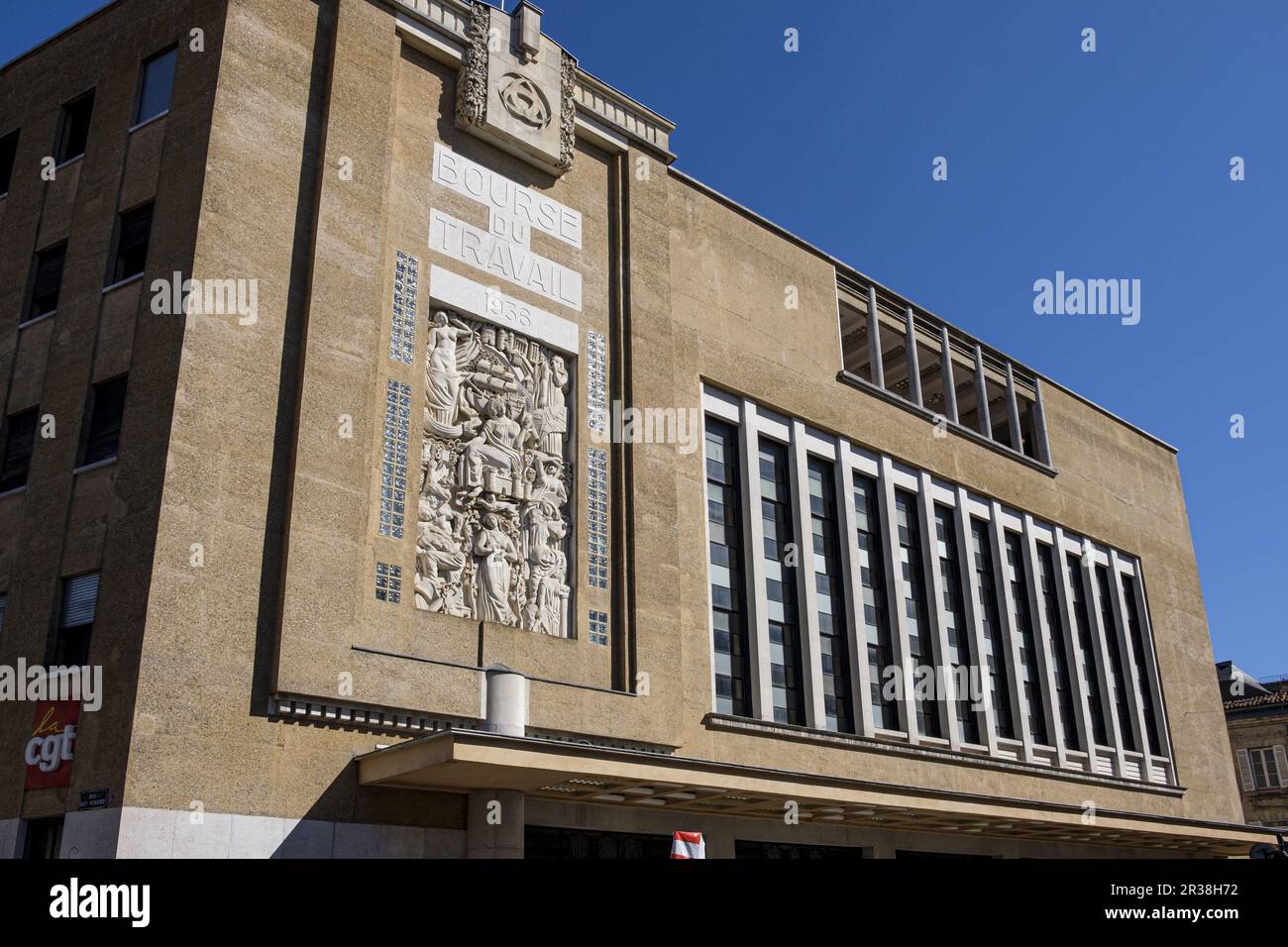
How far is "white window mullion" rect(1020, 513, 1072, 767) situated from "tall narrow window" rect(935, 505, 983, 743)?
337 cm

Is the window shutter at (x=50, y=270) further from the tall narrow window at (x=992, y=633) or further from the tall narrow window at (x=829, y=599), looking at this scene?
the tall narrow window at (x=992, y=633)

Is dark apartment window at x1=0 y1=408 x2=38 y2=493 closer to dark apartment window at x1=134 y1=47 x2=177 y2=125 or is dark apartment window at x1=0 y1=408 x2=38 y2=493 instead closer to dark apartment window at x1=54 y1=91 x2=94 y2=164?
dark apartment window at x1=54 y1=91 x2=94 y2=164

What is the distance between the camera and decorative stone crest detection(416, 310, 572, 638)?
19.3m

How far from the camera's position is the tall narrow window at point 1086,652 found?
3347 centimetres

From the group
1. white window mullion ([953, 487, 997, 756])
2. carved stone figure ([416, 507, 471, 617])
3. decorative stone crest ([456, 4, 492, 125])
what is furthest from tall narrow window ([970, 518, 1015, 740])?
decorative stone crest ([456, 4, 492, 125])

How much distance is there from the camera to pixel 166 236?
1827 cm

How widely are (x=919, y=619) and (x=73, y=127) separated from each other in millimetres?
21626

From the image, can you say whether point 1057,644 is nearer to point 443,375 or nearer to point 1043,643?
point 1043,643

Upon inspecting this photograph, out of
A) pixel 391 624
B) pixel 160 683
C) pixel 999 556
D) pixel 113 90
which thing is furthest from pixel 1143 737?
pixel 113 90

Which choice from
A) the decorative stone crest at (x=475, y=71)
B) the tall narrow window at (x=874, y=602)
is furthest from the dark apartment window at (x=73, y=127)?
the tall narrow window at (x=874, y=602)

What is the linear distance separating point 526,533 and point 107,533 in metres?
6.84

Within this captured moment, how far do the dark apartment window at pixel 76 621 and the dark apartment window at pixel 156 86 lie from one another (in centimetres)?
836
